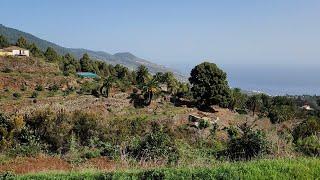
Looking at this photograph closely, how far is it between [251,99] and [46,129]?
37.9 m

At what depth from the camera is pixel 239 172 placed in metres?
7.50

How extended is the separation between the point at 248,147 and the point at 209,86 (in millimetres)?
37743

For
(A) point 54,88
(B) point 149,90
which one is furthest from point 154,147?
(A) point 54,88

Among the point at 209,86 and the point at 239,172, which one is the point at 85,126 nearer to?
the point at 209,86

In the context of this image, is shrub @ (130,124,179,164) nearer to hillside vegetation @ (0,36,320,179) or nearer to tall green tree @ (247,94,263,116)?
hillside vegetation @ (0,36,320,179)

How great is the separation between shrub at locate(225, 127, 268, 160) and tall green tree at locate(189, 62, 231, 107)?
116 ft

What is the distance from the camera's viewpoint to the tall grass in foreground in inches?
289

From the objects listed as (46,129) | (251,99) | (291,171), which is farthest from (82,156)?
(251,99)

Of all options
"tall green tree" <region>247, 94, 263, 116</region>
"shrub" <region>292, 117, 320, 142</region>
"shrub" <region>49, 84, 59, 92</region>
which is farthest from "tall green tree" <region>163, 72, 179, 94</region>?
"shrub" <region>292, 117, 320, 142</region>

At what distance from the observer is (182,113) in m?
44.6

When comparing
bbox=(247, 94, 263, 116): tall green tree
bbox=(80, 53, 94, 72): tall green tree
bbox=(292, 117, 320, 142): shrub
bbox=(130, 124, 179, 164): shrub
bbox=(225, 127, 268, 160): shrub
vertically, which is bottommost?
bbox=(247, 94, 263, 116): tall green tree

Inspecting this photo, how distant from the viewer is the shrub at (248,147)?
1223cm

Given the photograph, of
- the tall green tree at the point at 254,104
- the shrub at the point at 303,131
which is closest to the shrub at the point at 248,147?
the shrub at the point at 303,131

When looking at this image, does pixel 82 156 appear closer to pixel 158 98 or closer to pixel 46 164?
pixel 46 164
